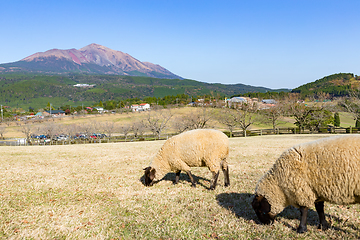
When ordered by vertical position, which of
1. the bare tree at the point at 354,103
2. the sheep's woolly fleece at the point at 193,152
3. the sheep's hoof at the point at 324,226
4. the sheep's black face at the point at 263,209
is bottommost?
the sheep's hoof at the point at 324,226

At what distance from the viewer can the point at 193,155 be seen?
931 cm

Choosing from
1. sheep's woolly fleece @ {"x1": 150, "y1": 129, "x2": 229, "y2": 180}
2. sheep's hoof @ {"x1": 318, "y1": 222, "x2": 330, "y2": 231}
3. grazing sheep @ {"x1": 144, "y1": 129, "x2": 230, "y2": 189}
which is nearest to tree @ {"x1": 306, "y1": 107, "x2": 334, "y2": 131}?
grazing sheep @ {"x1": 144, "y1": 129, "x2": 230, "y2": 189}

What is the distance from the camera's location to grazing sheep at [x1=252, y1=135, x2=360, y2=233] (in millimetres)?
4730

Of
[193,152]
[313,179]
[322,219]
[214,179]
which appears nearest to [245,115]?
[214,179]

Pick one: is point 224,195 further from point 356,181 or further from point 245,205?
point 356,181

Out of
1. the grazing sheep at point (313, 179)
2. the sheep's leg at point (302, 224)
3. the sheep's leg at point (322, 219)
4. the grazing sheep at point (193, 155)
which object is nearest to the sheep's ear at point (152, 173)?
the grazing sheep at point (193, 155)

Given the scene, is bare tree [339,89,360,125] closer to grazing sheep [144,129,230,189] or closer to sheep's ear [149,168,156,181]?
grazing sheep [144,129,230,189]

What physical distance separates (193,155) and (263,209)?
13.0 feet

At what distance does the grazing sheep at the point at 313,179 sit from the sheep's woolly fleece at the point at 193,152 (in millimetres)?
3255

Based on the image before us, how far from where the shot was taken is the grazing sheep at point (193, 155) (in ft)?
30.2

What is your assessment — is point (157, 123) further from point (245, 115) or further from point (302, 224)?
point (302, 224)

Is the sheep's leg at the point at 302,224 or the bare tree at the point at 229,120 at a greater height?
the sheep's leg at the point at 302,224

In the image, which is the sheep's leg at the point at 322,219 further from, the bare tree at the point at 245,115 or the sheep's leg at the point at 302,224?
the bare tree at the point at 245,115

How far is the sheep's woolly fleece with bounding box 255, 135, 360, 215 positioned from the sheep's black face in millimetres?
114
